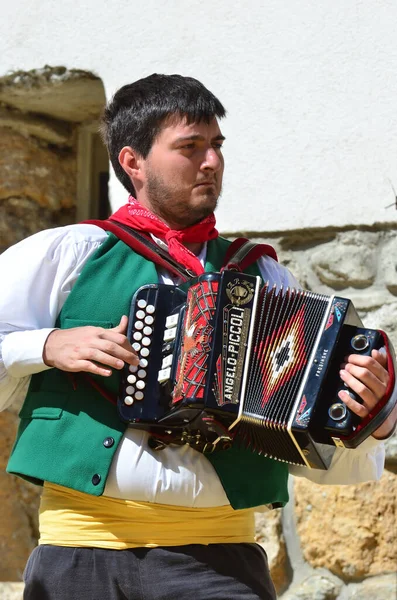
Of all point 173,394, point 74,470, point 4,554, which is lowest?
point 4,554

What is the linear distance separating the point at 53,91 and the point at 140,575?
165 cm

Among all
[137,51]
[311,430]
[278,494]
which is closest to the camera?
[311,430]

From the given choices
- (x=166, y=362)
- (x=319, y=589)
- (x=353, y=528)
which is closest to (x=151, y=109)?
(x=166, y=362)

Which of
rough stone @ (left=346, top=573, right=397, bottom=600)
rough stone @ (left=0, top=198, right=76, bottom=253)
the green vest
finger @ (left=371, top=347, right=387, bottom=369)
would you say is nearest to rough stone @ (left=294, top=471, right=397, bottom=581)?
rough stone @ (left=346, top=573, right=397, bottom=600)

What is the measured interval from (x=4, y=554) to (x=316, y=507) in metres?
0.96

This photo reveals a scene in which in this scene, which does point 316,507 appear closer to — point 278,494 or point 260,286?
point 278,494

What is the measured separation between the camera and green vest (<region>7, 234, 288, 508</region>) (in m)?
2.20

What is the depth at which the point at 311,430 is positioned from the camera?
83.4 inches

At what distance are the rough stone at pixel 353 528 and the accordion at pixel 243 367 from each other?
2.33 ft

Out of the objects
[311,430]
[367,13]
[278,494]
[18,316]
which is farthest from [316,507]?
[367,13]

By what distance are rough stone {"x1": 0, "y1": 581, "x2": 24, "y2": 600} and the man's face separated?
4.28 feet

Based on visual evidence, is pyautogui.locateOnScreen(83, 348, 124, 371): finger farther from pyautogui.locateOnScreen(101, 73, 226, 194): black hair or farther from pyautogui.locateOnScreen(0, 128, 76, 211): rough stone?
pyautogui.locateOnScreen(0, 128, 76, 211): rough stone

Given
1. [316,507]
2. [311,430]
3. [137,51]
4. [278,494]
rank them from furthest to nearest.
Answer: [137,51], [316,507], [278,494], [311,430]

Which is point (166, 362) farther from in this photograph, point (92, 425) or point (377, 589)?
point (377, 589)
